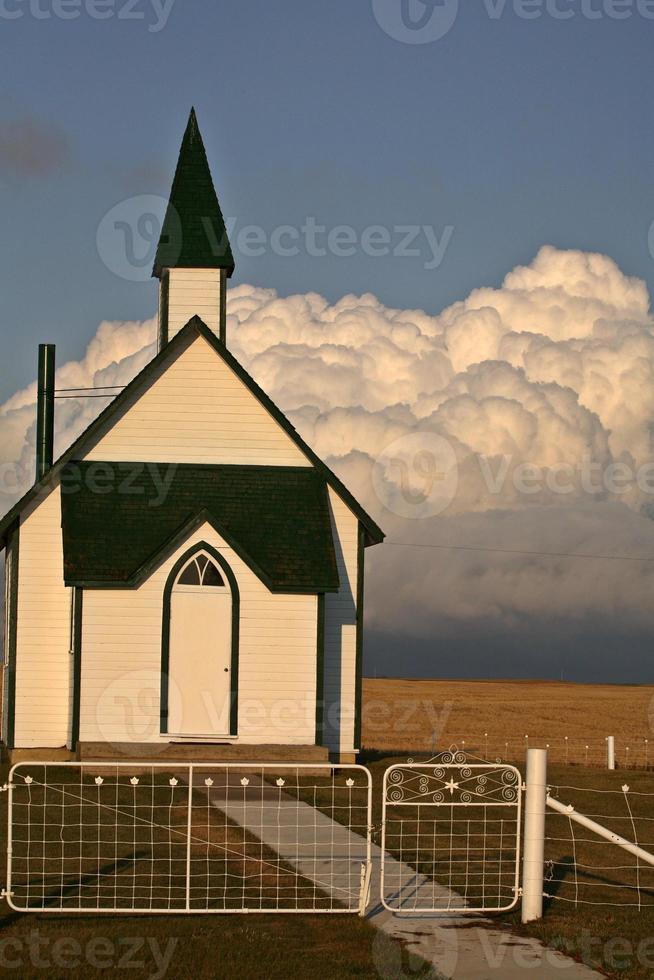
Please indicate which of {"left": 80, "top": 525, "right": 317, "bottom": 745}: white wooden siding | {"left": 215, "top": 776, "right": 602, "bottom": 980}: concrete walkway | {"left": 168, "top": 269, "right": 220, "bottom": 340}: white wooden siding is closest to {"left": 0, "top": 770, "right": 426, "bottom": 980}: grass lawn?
{"left": 215, "top": 776, "right": 602, "bottom": 980}: concrete walkway

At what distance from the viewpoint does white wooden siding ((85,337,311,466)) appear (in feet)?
84.0

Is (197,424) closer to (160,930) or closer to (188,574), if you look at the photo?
(188,574)

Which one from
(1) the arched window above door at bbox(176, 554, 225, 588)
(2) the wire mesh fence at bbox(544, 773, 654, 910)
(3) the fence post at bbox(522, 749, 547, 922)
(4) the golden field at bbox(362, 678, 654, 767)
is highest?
(1) the arched window above door at bbox(176, 554, 225, 588)

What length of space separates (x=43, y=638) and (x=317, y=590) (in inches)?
203

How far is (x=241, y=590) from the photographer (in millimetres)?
24328

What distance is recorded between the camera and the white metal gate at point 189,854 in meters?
12.3

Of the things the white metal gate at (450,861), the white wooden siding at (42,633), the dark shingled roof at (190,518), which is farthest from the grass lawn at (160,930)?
the white wooden siding at (42,633)

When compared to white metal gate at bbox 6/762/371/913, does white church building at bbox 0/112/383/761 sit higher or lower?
higher

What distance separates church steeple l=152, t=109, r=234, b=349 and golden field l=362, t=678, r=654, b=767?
35.1 ft

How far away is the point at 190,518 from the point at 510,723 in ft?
84.4

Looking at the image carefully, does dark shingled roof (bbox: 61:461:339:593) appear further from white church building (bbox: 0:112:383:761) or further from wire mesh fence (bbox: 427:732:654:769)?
wire mesh fence (bbox: 427:732:654:769)

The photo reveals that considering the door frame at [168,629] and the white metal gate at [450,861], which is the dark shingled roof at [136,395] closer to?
the door frame at [168,629]

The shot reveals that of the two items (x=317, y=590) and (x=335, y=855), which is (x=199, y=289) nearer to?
(x=317, y=590)

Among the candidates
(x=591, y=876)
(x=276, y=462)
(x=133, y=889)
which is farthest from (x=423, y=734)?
(x=133, y=889)
